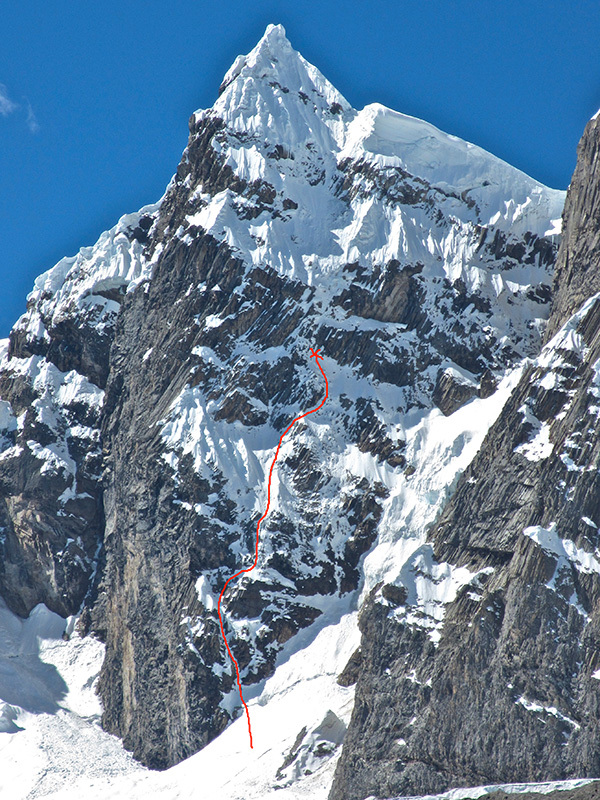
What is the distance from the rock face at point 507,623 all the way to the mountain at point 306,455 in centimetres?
22

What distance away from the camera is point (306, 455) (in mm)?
115625

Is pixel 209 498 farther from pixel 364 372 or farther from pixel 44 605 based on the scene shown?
→ pixel 44 605

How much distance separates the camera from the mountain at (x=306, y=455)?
9344cm

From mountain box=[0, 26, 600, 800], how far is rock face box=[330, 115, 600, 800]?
225mm

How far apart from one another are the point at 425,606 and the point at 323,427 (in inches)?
1013

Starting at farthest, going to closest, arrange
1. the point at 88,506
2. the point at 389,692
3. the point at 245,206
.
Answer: the point at 88,506
the point at 245,206
the point at 389,692

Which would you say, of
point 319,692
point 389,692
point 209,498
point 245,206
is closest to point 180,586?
point 209,498

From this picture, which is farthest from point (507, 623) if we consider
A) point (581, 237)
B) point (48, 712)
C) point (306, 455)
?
point (48, 712)

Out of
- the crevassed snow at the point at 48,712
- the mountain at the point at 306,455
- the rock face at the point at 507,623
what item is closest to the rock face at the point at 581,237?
the mountain at the point at 306,455

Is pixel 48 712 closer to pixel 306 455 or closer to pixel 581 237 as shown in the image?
pixel 306 455

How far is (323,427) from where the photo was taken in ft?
383

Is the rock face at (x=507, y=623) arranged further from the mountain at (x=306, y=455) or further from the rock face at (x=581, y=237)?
the rock face at (x=581, y=237)

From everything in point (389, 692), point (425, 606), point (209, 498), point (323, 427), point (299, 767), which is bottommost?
point (299, 767)

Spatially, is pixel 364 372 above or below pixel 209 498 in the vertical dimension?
above
